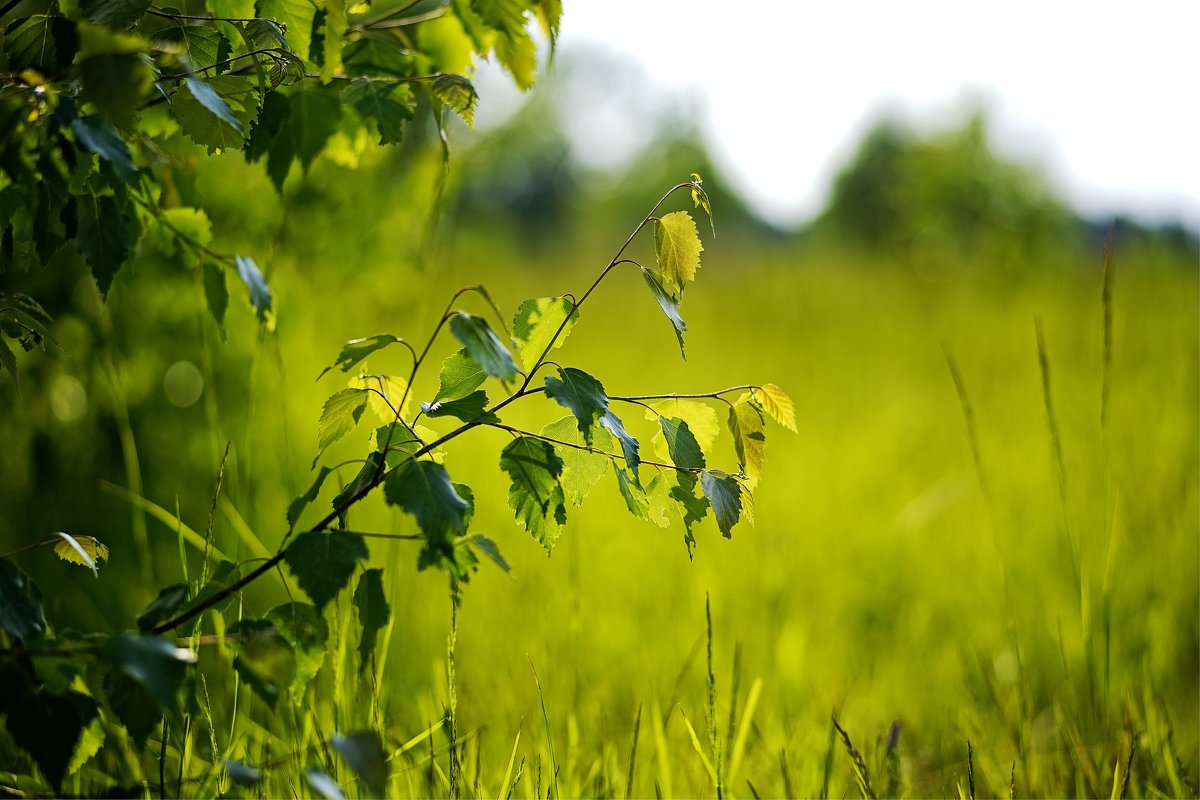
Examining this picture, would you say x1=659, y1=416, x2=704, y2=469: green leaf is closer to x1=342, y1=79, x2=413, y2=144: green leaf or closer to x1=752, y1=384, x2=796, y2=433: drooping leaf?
x1=752, y1=384, x2=796, y2=433: drooping leaf

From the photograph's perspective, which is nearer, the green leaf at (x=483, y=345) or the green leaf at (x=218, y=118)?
the green leaf at (x=483, y=345)

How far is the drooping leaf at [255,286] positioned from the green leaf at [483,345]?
0.20 meters

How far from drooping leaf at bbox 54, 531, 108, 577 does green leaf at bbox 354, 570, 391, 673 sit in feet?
0.72

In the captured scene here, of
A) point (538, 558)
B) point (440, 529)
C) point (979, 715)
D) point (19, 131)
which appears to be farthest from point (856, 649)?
point (19, 131)

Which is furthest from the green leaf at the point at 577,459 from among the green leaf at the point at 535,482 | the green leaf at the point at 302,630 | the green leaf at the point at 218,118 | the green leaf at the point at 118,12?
the green leaf at the point at 118,12

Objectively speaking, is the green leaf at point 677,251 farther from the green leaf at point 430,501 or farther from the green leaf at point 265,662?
the green leaf at point 265,662

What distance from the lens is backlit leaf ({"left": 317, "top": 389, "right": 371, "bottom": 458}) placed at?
829 mm

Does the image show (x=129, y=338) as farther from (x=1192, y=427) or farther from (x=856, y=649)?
(x=1192, y=427)

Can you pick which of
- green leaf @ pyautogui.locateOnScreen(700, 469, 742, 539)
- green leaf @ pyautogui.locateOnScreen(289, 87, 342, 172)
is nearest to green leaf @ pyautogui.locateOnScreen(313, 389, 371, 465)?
green leaf @ pyautogui.locateOnScreen(289, 87, 342, 172)

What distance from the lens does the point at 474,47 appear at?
0.72 meters

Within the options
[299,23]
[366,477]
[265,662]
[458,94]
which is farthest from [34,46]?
[265,662]

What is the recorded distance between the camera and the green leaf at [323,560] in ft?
2.31

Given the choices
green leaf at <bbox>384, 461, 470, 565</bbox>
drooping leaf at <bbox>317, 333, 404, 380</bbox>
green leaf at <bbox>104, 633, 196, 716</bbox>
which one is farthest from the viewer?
drooping leaf at <bbox>317, 333, 404, 380</bbox>

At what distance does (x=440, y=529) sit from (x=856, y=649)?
177cm
